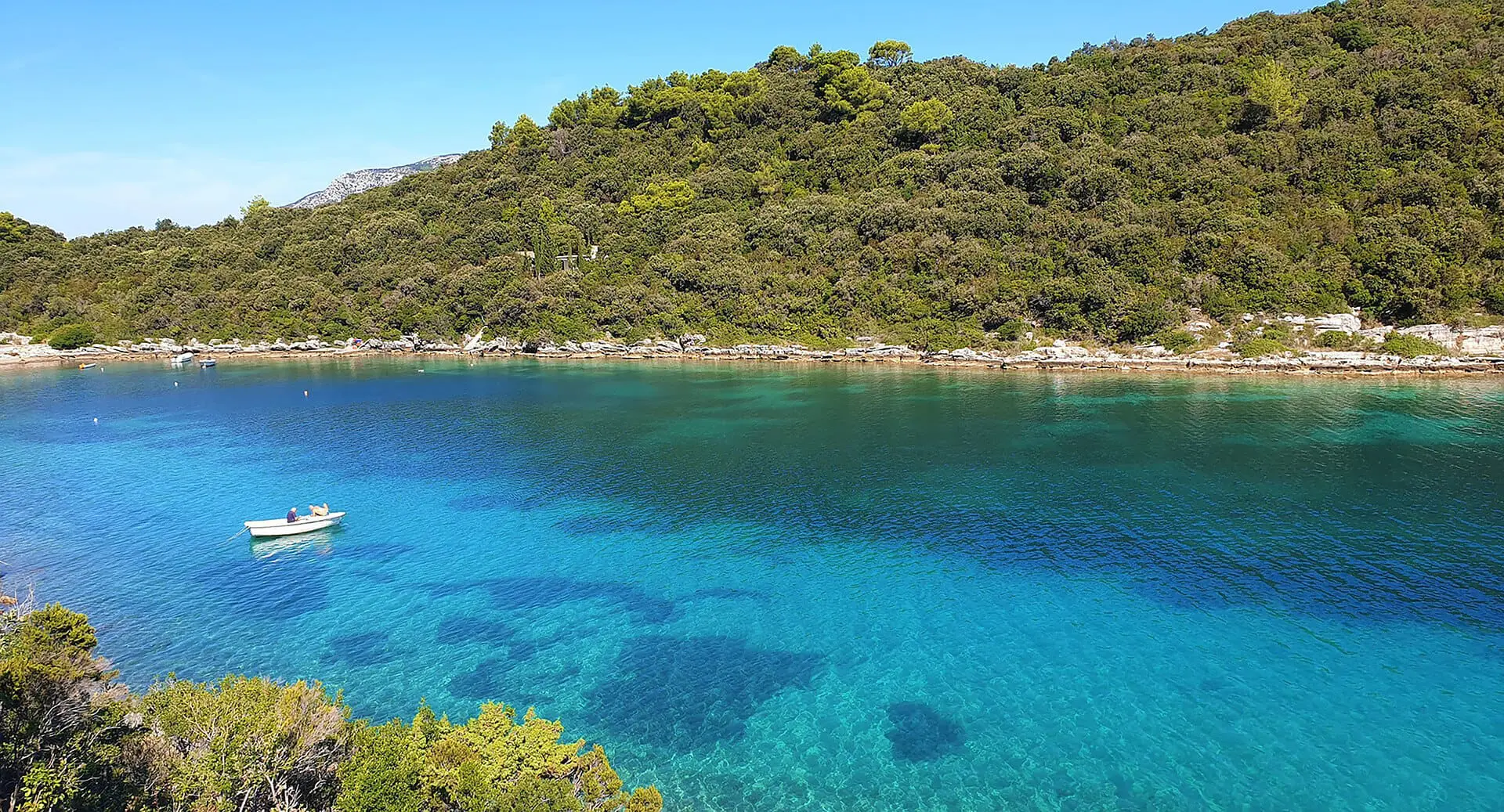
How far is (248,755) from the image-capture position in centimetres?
1295

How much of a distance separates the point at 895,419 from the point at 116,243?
159 m

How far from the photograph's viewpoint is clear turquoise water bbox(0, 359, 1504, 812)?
17922 mm

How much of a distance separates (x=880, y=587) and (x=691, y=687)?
30.4 feet

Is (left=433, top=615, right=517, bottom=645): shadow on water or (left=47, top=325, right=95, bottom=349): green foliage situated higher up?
(left=47, top=325, right=95, bottom=349): green foliage

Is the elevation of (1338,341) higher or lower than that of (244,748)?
higher

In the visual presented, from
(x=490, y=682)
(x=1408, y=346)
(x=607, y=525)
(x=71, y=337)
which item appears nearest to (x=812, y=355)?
(x=1408, y=346)

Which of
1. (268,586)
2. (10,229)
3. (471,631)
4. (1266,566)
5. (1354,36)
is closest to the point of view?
(471,631)

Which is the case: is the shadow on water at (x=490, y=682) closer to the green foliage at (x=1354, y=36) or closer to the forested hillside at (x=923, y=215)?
the forested hillside at (x=923, y=215)

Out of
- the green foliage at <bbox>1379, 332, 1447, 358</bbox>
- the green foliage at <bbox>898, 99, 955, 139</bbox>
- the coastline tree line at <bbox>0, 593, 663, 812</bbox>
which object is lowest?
the coastline tree line at <bbox>0, 593, 663, 812</bbox>

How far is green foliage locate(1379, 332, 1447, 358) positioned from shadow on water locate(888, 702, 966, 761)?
7195 centimetres

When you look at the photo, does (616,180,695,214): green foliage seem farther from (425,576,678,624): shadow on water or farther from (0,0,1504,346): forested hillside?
(425,576,678,624): shadow on water

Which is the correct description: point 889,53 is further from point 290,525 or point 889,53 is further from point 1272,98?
point 290,525

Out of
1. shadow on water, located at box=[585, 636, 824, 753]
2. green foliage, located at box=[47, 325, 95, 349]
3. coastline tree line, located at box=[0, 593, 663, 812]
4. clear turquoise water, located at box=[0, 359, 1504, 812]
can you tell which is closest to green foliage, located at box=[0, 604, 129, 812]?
coastline tree line, located at box=[0, 593, 663, 812]

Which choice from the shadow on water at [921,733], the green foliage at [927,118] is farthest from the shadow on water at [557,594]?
the green foliage at [927,118]
